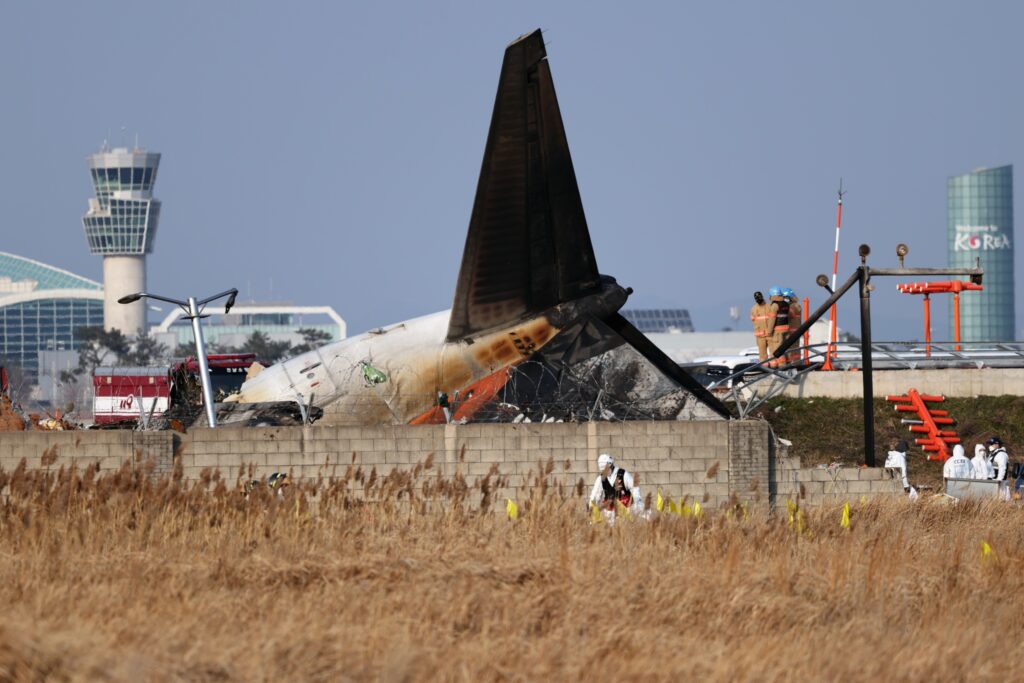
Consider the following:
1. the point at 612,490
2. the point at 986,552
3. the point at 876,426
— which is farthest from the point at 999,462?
the point at 612,490

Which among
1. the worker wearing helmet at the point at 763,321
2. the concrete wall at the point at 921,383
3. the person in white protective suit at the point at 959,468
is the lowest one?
the person in white protective suit at the point at 959,468

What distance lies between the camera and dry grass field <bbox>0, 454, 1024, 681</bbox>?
14.0 meters

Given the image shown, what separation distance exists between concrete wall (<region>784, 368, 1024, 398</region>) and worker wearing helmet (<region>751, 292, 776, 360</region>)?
3.24m

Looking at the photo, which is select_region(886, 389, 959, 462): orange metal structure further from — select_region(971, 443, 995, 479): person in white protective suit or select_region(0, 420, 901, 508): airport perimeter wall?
select_region(0, 420, 901, 508): airport perimeter wall

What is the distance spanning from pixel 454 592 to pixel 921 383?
28.5 meters

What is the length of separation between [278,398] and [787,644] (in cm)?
2136

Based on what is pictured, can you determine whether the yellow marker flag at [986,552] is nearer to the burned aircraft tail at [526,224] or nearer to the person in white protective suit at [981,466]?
the person in white protective suit at [981,466]

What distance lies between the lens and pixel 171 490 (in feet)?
62.0

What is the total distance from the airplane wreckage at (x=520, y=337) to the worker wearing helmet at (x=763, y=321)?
11.3 meters

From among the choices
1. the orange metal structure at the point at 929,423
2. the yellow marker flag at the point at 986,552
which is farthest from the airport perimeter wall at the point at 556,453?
the yellow marker flag at the point at 986,552

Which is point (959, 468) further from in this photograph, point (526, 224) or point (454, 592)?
point (454, 592)

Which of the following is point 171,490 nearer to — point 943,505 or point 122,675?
point 122,675

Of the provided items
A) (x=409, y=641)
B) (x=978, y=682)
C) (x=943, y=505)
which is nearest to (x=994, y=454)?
(x=943, y=505)

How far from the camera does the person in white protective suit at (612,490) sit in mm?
22062
